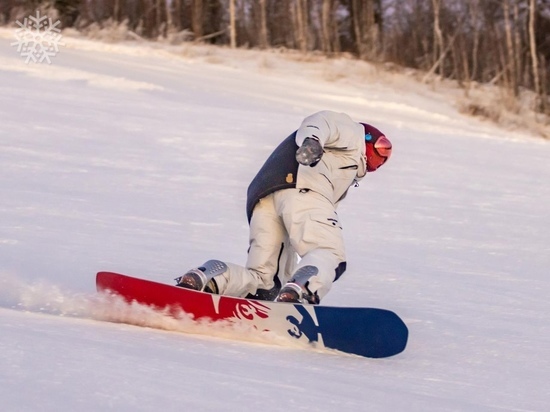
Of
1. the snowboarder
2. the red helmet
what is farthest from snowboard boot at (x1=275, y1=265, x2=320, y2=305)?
the red helmet

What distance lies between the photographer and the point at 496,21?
88.4ft

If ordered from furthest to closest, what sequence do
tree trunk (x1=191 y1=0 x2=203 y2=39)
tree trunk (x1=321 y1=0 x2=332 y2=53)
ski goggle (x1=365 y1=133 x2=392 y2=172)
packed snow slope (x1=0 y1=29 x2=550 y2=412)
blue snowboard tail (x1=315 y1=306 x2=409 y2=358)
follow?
1. tree trunk (x1=191 y1=0 x2=203 y2=39)
2. tree trunk (x1=321 y1=0 x2=332 y2=53)
3. ski goggle (x1=365 y1=133 x2=392 y2=172)
4. blue snowboard tail (x1=315 y1=306 x2=409 y2=358)
5. packed snow slope (x1=0 y1=29 x2=550 y2=412)

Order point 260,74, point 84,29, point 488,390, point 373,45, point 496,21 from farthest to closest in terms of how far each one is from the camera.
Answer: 1. point 496,21
2. point 373,45
3. point 84,29
4. point 260,74
5. point 488,390

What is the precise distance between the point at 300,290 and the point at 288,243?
1.91 ft

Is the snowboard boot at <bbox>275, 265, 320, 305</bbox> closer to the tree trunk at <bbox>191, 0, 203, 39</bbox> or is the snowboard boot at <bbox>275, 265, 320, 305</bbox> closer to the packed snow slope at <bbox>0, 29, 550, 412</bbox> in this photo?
the packed snow slope at <bbox>0, 29, 550, 412</bbox>

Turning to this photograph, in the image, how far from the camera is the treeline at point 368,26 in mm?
24250

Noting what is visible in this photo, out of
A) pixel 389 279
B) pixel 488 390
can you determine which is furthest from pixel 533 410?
pixel 389 279

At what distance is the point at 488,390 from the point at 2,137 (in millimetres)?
7542

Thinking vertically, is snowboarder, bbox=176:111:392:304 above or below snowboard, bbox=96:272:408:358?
above

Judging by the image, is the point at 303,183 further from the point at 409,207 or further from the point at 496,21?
the point at 496,21

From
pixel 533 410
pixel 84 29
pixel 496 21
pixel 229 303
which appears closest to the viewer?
pixel 533 410

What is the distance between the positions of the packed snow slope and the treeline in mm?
6252

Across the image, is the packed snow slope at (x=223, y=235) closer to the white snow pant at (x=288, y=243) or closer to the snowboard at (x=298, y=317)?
the snowboard at (x=298, y=317)

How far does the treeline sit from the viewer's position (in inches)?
955
